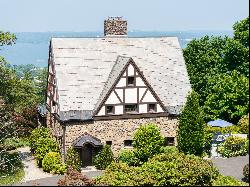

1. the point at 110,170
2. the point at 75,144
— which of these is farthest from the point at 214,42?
the point at 110,170

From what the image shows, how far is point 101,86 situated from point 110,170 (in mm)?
14012

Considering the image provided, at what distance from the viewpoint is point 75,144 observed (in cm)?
3938

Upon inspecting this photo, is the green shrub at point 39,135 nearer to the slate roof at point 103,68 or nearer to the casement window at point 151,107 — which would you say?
the slate roof at point 103,68

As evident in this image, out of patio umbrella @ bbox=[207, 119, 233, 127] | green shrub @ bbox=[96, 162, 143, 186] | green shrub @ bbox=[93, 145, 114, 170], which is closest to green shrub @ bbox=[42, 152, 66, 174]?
green shrub @ bbox=[93, 145, 114, 170]

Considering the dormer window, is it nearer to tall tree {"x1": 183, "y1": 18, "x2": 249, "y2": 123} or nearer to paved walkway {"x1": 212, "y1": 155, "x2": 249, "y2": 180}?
paved walkway {"x1": 212, "y1": 155, "x2": 249, "y2": 180}

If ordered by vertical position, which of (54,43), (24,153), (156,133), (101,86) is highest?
(54,43)

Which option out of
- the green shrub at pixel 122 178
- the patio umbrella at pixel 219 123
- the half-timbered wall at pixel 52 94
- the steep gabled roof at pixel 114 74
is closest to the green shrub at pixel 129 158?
the steep gabled roof at pixel 114 74

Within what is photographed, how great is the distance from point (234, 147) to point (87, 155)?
1203cm

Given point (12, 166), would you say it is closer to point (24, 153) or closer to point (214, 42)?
point (24, 153)

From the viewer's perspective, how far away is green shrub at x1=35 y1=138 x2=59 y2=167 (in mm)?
40562

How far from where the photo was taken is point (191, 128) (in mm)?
39188

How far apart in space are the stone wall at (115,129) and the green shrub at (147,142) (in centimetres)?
161

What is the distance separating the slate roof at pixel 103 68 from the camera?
40.3 meters

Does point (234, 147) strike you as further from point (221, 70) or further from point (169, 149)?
point (221, 70)
